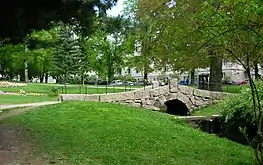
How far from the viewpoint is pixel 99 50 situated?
149ft

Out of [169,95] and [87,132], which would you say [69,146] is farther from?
[169,95]

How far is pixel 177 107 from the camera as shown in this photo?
77.0 ft

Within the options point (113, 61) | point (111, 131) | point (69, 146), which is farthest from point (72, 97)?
point (113, 61)

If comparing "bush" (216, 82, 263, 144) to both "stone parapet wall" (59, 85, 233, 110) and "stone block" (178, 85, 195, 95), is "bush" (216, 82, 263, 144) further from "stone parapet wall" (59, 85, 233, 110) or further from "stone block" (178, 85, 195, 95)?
"stone block" (178, 85, 195, 95)

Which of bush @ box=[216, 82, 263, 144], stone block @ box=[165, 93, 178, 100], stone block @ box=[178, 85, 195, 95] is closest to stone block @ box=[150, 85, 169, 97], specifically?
stone block @ box=[165, 93, 178, 100]

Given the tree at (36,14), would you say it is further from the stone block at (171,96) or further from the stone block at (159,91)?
the stone block at (171,96)

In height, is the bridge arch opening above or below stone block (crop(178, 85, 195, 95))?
below

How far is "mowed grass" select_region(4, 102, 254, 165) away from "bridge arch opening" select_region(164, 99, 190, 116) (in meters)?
8.91

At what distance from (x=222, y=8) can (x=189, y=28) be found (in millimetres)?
1890

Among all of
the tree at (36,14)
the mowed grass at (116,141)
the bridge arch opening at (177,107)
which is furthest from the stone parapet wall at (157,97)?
the tree at (36,14)

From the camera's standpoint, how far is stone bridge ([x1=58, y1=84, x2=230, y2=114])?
62.4ft

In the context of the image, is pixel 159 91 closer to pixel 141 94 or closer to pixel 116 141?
pixel 141 94

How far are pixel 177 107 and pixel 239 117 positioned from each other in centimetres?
1098

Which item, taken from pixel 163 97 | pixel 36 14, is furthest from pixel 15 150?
pixel 163 97
